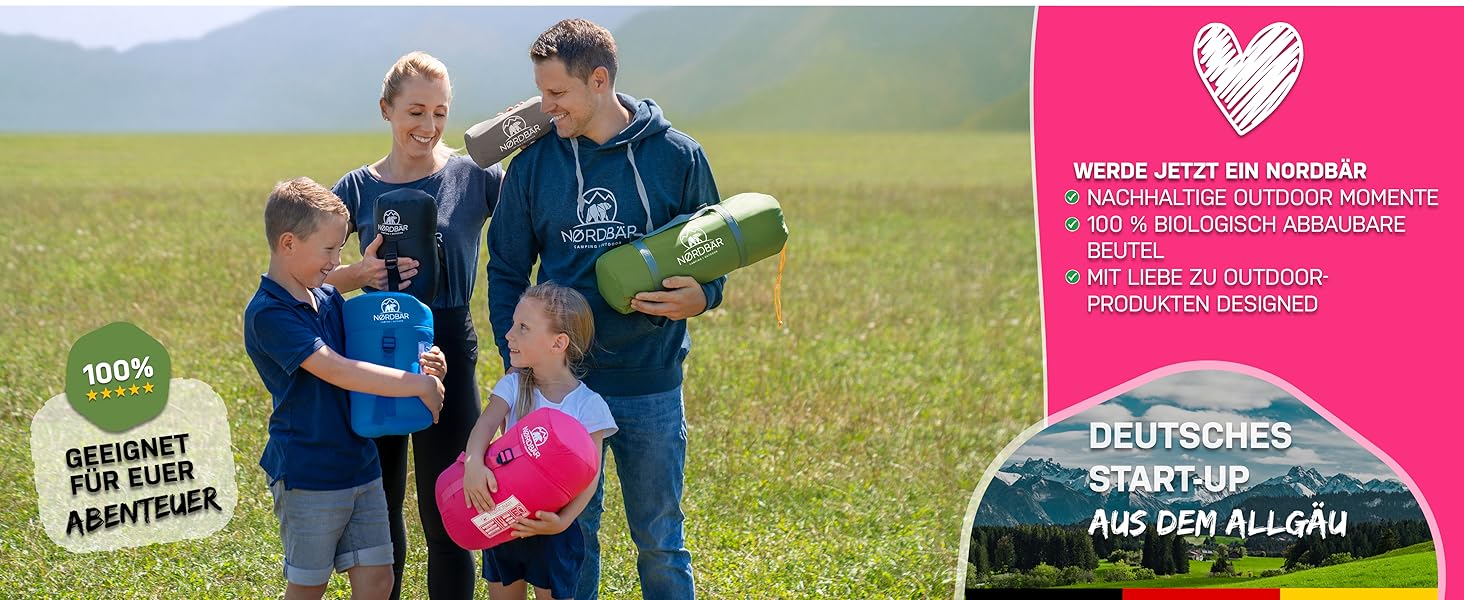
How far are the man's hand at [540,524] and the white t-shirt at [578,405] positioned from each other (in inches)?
12.8

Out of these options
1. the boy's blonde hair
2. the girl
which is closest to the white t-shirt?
the girl

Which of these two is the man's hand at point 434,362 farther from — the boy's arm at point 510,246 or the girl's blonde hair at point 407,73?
the girl's blonde hair at point 407,73

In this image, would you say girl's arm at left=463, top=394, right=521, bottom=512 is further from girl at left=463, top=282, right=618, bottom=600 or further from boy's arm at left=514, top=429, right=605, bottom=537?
boy's arm at left=514, top=429, right=605, bottom=537

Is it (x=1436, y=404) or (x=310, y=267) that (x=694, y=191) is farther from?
(x=1436, y=404)

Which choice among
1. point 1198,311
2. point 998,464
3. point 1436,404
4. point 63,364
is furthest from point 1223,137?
point 63,364

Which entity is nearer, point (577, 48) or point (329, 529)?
point (577, 48)

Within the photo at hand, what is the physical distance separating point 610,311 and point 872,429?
5.47 m

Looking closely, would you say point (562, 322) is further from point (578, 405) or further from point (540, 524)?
point (540, 524)

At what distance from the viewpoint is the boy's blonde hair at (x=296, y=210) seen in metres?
4.93

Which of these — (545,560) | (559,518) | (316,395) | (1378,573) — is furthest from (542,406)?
(1378,573)

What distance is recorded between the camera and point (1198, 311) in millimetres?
8406

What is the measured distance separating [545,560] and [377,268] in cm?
125

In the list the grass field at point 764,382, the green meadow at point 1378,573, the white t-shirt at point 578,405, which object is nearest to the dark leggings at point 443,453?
the white t-shirt at point 578,405

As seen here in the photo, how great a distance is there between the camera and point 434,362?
5.20 meters
